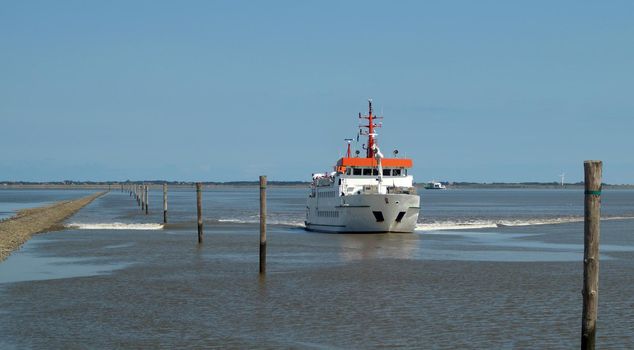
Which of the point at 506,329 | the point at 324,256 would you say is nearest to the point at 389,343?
the point at 506,329

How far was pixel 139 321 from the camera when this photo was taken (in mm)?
22516

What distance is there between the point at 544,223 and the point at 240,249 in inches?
1552

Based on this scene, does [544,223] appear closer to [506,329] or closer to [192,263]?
[192,263]

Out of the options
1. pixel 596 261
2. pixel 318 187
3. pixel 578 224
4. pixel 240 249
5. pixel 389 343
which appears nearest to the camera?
pixel 596 261

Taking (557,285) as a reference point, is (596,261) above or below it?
above

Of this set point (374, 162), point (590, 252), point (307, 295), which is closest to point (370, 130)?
point (374, 162)

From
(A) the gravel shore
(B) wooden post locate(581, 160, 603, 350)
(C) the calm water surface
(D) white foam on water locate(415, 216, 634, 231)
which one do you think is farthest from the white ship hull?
(B) wooden post locate(581, 160, 603, 350)

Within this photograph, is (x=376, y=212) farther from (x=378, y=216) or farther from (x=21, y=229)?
(x=21, y=229)

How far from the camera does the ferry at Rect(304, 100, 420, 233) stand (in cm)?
5459

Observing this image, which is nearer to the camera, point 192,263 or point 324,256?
point 192,263

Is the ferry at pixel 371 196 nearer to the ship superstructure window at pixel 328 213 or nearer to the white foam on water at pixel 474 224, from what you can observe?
the ship superstructure window at pixel 328 213

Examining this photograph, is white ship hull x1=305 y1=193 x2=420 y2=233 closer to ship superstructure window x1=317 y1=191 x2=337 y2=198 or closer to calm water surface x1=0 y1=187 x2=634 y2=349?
ship superstructure window x1=317 y1=191 x2=337 y2=198

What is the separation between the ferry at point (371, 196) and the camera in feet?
179

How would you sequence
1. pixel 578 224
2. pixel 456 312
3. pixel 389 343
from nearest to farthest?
pixel 389 343 < pixel 456 312 < pixel 578 224
